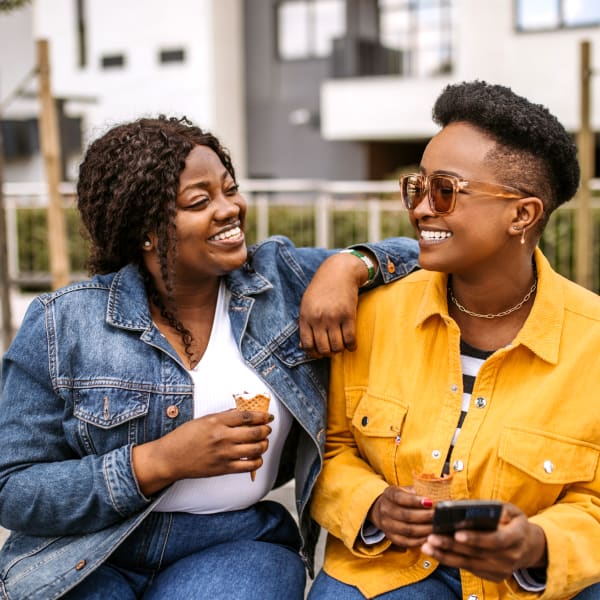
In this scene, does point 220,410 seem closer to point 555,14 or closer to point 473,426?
point 473,426

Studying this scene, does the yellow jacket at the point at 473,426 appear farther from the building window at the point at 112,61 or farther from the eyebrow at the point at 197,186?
the building window at the point at 112,61

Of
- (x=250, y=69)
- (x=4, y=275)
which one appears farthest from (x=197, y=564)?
(x=250, y=69)

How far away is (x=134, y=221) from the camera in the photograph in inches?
108

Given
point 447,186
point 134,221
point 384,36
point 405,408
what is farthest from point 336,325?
point 384,36

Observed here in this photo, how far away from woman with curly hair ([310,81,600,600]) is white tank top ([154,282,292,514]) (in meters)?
0.21

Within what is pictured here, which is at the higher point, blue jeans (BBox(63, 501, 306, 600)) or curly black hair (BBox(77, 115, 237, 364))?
curly black hair (BBox(77, 115, 237, 364))

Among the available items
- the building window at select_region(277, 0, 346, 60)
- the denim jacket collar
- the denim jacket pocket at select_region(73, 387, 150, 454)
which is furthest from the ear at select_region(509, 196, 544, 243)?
the building window at select_region(277, 0, 346, 60)

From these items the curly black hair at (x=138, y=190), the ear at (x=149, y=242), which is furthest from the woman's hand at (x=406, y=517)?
the ear at (x=149, y=242)

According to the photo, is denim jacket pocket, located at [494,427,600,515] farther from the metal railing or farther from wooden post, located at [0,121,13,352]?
the metal railing

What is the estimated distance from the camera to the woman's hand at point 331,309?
2.64 m

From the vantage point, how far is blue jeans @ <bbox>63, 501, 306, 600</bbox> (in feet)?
8.50

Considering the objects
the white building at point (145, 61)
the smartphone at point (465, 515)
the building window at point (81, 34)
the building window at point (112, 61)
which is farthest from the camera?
the building window at point (81, 34)

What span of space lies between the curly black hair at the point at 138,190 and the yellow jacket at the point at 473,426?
0.62m

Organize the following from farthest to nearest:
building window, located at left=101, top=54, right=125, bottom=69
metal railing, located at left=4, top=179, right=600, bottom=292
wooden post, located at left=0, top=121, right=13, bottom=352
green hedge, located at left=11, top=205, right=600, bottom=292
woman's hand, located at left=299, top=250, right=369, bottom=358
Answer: building window, located at left=101, top=54, right=125, bottom=69 → metal railing, located at left=4, top=179, right=600, bottom=292 → green hedge, located at left=11, top=205, right=600, bottom=292 → wooden post, located at left=0, top=121, right=13, bottom=352 → woman's hand, located at left=299, top=250, right=369, bottom=358
